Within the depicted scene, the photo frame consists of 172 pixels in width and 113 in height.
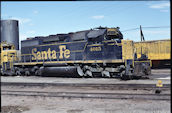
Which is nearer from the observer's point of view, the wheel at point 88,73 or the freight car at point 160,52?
the wheel at point 88,73

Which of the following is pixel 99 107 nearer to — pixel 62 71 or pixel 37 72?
pixel 62 71

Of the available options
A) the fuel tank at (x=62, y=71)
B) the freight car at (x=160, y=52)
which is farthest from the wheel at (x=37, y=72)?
the freight car at (x=160, y=52)

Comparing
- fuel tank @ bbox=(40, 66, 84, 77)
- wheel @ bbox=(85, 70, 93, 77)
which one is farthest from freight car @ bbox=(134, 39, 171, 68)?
fuel tank @ bbox=(40, 66, 84, 77)

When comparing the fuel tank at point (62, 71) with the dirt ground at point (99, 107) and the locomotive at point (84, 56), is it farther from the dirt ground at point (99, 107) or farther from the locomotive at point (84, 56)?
the dirt ground at point (99, 107)

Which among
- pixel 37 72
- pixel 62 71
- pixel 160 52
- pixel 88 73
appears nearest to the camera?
pixel 88 73

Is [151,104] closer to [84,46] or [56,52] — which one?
[84,46]

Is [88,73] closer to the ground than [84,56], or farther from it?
closer to the ground

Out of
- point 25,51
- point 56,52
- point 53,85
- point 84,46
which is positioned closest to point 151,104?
point 53,85

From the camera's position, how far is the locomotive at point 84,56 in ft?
51.6

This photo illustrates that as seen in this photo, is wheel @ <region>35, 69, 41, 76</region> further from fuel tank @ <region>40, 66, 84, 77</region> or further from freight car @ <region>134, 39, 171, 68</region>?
freight car @ <region>134, 39, 171, 68</region>

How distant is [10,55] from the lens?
74.6ft

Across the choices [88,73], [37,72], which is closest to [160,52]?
[88,73]

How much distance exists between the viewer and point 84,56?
57.1ft

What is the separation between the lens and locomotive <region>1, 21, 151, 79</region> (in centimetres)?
1573
